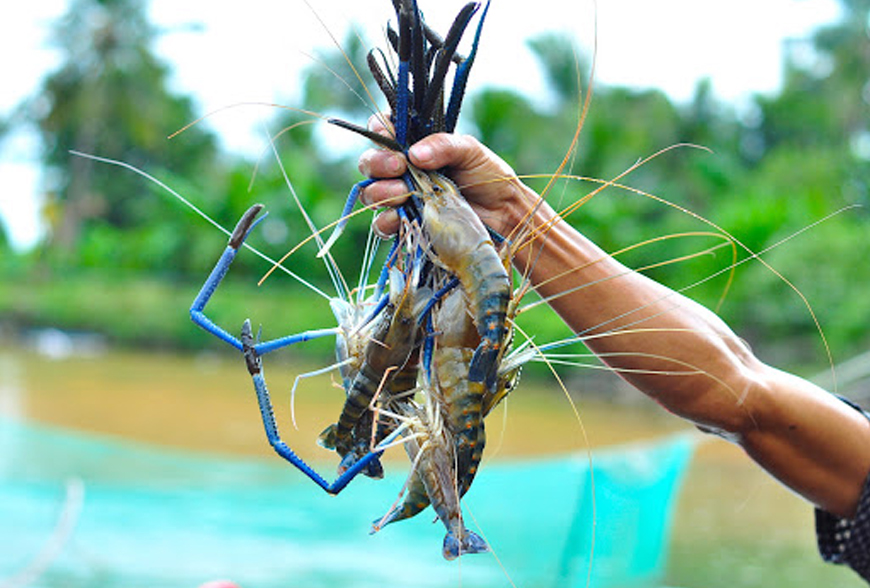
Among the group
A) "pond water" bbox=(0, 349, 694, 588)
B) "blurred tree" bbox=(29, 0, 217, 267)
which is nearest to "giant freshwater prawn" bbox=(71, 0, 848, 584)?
"pond water" bbox=(0, 349, 694, 588)

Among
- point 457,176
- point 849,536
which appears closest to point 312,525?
point 849,536

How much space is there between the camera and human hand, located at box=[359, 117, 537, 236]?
1064 millimetres

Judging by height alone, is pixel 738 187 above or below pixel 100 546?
above

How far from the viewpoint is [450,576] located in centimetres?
470

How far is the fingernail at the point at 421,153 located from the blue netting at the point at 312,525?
280cm

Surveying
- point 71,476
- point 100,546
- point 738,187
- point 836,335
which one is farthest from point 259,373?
point 738,187

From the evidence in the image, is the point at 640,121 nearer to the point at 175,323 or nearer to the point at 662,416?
the point at 662,416

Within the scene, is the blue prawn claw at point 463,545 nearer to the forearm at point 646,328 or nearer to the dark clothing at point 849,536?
the forearm at point 646,328

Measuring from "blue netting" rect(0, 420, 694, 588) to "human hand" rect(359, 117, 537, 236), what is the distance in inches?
101

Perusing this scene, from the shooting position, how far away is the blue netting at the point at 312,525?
4242mm

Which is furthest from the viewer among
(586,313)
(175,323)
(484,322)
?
(175,323)

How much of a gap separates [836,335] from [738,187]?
5.13 metres

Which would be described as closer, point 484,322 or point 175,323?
point 484,322

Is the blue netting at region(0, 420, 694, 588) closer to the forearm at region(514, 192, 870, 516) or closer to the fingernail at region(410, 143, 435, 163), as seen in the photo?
the forearm at region(514, 192, 870, 516)
